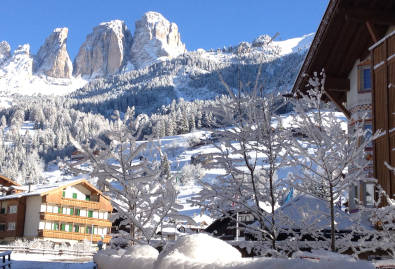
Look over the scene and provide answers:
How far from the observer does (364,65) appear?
18594 millimetres

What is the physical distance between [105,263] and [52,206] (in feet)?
176

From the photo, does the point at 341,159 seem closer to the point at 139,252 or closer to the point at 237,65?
the point at 237,65

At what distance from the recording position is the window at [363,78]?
61.2 ft

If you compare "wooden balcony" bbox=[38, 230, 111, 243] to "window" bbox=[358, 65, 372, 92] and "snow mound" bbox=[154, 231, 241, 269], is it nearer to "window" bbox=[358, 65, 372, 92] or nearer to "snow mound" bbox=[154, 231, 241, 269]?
"window" bbox=[358, 65, 372, 92]

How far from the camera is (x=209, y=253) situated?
15.6ft

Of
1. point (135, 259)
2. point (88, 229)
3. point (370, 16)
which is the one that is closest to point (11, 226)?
point (88, 229)

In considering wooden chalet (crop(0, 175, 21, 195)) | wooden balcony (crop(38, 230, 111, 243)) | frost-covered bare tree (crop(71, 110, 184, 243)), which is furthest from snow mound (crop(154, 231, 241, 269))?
wooden chalet (crop(0, 175, 21, 195))

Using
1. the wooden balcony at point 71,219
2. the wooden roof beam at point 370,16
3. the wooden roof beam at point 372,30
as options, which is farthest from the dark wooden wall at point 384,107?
the wooden balcony at point 71,219

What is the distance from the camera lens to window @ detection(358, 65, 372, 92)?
18641 mm

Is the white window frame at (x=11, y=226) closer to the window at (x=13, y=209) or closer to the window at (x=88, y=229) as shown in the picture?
the window at (x=13, y=209)

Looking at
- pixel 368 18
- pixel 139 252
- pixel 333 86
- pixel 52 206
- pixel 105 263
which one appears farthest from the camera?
pixel 52 206

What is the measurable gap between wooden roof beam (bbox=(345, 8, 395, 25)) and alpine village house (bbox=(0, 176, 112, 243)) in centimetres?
4699

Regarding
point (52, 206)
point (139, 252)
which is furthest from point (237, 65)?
point (52, 206)

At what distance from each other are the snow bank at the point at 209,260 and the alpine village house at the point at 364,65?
8.73m
